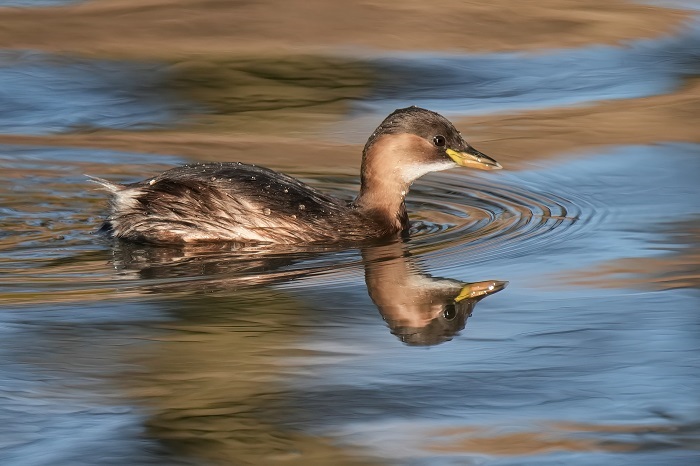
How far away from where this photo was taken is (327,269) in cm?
754

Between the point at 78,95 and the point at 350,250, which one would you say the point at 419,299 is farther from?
the point at 78,95

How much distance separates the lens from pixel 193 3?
1429 cm

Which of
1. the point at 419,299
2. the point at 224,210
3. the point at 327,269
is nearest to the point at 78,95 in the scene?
the point at 224,210

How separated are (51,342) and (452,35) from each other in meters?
8.08

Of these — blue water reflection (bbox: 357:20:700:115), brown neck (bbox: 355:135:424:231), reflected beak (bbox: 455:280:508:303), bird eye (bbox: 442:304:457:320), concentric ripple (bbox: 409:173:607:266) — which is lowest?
bird eye (bbox: 442:304:457:320)

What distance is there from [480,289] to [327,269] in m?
0.91

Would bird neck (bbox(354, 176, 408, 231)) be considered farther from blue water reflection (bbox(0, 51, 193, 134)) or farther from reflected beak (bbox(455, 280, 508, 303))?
blue water reflection (bbox(0, 51, 193, 134))

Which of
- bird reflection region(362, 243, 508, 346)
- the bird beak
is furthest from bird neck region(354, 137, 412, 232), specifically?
bird reflection region(362, 243, 508, 346)

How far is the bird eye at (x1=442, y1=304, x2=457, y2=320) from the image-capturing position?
657 cm

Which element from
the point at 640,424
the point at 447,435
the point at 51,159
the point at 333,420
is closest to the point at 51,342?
the point at 333,420

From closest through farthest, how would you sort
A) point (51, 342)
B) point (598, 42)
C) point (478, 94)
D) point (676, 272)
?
point (51, 342)
point (676, 272)
point (478, 94)
point (598, 42)

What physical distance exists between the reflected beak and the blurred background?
0.11 m

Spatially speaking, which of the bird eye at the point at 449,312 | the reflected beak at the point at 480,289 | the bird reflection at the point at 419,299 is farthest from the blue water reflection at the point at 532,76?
the bird eye at the point at 449,312

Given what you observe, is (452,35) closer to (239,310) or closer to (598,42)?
(598,42)
